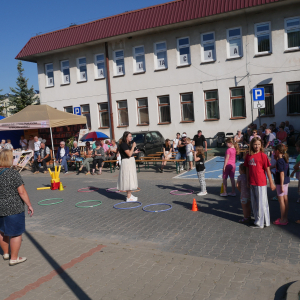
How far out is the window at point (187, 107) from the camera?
940 inches

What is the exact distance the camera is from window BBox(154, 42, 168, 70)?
961 inches

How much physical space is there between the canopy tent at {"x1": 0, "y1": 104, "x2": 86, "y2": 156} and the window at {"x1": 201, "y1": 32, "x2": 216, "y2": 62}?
9358 mm

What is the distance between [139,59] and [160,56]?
5.74 ft

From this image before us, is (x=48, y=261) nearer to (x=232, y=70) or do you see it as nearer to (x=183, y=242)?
(x=183, y=242)

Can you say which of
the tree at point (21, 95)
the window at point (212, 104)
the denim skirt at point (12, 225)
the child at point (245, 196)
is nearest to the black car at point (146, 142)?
the window at point (212, 104)

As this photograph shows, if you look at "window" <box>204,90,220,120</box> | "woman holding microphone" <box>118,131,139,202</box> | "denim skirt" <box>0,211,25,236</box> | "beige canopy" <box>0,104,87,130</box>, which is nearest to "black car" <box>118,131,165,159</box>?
"beige canopy" <box>0,104,87,130</box>

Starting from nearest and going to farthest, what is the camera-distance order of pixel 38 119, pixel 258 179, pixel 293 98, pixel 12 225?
pixel 12 225 < pixel 258 179 < pixel 38 119 < pixel 293 98

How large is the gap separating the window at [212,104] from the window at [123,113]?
6433 mm

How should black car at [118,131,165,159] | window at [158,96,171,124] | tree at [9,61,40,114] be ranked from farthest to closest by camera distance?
1. tree at [9,61,40,114]
2. window at [158,96,171,124]
3. black car at [118,131,165,159]

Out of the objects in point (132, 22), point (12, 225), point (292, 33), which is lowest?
point (12, 225)

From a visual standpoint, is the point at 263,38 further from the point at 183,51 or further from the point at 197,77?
the point at 183,51

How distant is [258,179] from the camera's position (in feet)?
22.2

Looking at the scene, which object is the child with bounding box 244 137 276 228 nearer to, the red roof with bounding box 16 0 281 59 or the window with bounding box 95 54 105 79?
the red roof with bounding box 16 0 281 59

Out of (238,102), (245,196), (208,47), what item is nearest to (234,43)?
(208,47)
